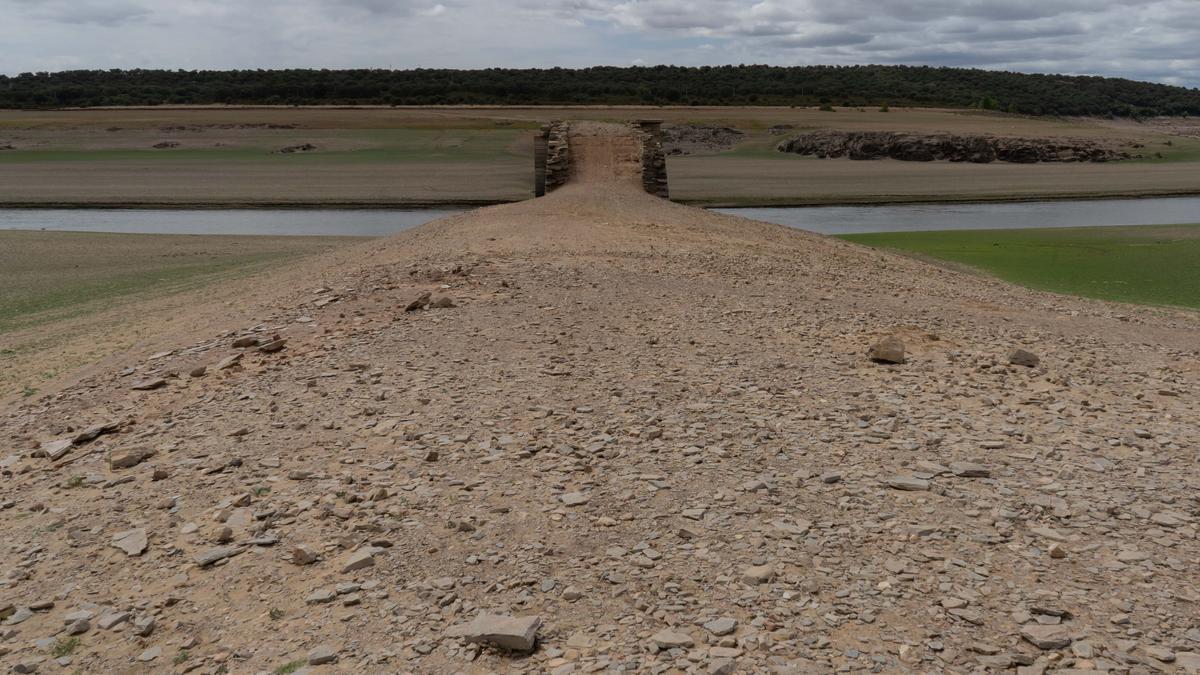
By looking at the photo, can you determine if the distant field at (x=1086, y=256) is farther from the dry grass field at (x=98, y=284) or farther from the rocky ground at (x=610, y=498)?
the dry grass field at (x=98, y=284)

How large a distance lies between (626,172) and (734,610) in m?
17.0

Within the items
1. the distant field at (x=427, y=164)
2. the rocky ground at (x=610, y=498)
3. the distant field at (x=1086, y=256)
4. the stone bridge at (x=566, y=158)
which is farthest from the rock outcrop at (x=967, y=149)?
the rocky ground at (x=610, y=498)

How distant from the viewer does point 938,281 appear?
13.8 meters

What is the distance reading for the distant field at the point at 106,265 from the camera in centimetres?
1366

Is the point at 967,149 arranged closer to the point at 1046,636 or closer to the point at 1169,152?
the point at 1169,152

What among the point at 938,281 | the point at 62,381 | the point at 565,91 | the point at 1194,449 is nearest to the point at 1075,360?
the point at 1194,449

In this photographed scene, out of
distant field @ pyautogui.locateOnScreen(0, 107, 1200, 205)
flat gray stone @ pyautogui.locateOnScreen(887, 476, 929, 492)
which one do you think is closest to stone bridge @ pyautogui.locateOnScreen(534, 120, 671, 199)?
distant field @ pyautogui.locateOnScreen(0, 107, 1200, 205)

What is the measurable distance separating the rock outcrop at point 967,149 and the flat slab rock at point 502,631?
38573 mm

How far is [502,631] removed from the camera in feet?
12.8

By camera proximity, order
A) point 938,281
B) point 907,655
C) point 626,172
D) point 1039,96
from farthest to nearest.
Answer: point 1039,96, point 626,172, point 938,281, point 907,655

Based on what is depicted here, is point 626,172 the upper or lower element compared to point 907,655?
upper

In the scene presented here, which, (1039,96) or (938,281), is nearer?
(938,281)

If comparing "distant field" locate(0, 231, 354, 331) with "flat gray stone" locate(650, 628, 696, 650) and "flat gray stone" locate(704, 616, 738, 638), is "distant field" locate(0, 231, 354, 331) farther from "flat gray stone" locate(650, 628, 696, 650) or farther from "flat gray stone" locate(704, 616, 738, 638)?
"flat gray stone" locate(704, 616, 738, 638)

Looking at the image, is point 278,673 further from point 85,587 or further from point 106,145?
point 106,145
